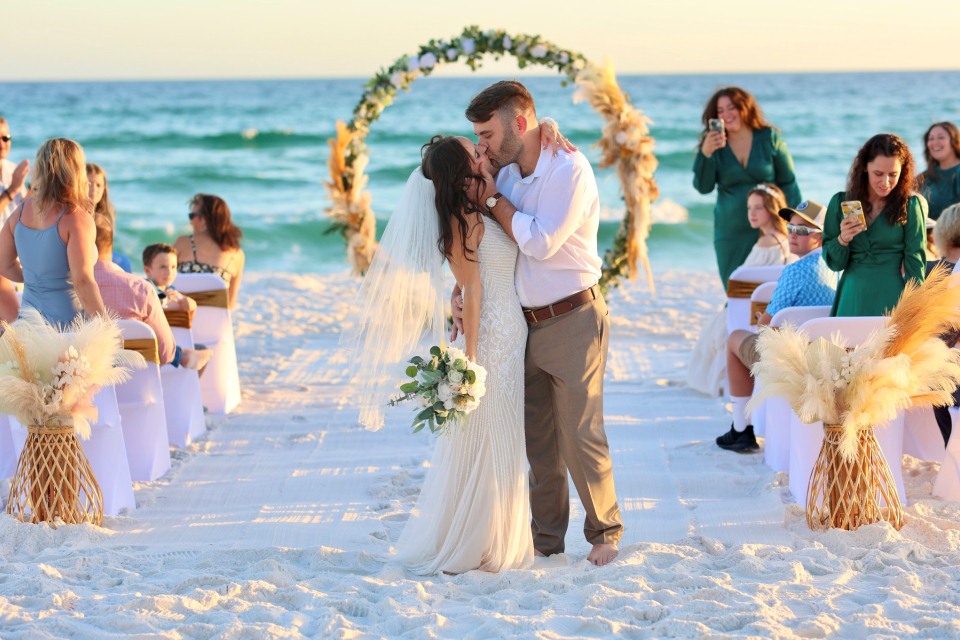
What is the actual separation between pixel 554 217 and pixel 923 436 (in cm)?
258

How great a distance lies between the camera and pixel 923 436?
5.38 m

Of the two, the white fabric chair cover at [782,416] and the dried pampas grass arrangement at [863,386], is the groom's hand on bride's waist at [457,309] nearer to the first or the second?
the dried pampas grass arrangement at [863,386]

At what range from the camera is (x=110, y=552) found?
14.6 ft

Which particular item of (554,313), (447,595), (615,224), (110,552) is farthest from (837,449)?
(615,224)

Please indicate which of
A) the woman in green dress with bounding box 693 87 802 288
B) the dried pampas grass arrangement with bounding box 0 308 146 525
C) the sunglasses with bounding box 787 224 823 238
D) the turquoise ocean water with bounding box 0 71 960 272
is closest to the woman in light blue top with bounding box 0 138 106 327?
the dried pampas grass arrangement with bounding box 0 308 146 525

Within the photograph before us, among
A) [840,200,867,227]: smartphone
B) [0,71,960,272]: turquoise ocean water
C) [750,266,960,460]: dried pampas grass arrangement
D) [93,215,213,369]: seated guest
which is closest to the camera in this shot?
[750,266,960,460]: dried pampas grass arrangement

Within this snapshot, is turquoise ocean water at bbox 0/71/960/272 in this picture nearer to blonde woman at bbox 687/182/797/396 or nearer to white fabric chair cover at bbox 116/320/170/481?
blonde woman at bbox 687/182/797/396

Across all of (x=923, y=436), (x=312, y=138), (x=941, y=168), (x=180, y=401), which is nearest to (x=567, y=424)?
(x=923, y=436)

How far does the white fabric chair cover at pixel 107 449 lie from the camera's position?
5078 millimetres

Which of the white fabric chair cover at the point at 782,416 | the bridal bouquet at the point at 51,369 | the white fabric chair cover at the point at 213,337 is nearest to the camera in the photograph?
the bridal bouquet at the point at 51,369

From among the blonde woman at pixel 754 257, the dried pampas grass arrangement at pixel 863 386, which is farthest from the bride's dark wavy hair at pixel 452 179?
the blonde woman at pixel 754 257

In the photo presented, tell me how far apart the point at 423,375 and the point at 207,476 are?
231 cm

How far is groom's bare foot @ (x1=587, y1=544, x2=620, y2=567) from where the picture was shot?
429 cm

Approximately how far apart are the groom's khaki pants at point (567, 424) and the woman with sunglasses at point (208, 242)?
356 centimetres
